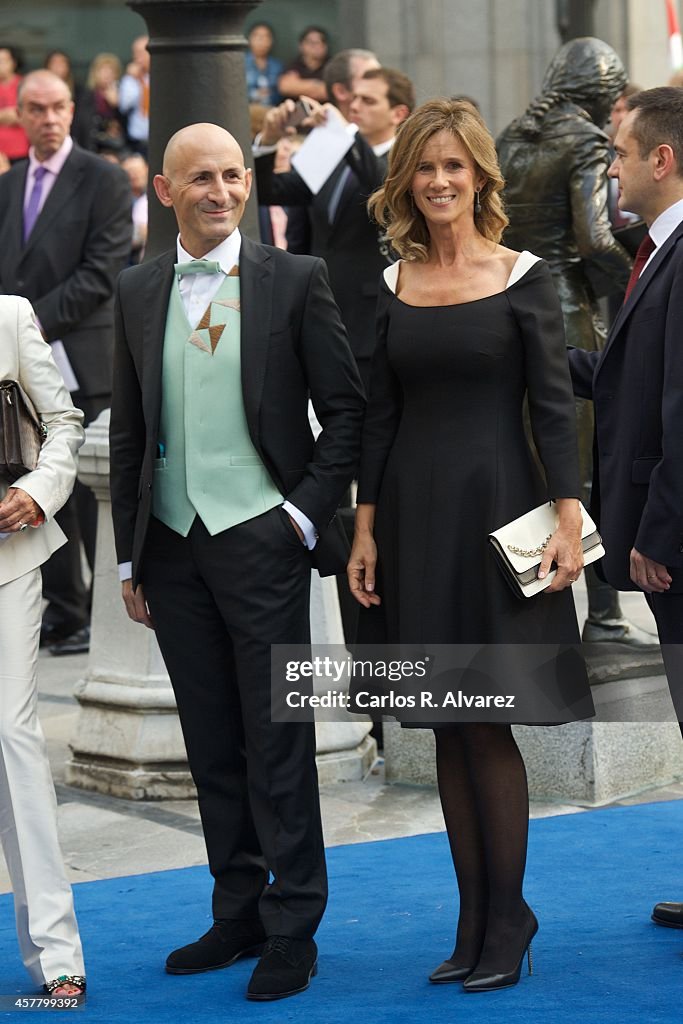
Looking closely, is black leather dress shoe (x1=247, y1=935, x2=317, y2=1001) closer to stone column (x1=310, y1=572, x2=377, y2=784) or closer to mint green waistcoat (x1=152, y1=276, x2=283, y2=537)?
mint green waistcoat (x1=152, y1=276, x2=283, y2=537)

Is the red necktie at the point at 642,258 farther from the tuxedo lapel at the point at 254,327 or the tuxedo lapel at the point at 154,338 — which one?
the tuxedo lapel at the point at 154,338

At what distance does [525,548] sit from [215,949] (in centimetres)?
131

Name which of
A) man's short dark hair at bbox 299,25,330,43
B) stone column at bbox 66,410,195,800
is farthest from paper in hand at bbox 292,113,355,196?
man's short dark hair at bbox 299,25,330,43

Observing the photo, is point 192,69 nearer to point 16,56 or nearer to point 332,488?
point 332,488

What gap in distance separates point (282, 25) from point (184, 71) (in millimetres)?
13719

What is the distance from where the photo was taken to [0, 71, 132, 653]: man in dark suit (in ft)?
26.8

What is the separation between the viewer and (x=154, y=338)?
4297 millimetres

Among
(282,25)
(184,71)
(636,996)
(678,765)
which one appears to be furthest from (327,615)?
(282,25)

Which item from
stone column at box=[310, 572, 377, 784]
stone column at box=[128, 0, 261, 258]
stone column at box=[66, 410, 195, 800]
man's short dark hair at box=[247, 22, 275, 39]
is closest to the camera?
stone column at box=[128, 0, 261, 258]

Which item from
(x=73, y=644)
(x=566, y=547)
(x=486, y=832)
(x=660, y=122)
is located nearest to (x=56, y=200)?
(x=73, y=644)

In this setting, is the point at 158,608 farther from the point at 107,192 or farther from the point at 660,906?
the point at 107,192

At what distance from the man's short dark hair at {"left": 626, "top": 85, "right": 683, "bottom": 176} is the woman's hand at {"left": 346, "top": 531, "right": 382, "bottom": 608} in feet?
3.82

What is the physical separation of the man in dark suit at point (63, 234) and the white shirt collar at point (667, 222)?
4.16 metres

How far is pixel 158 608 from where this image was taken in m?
4.39
